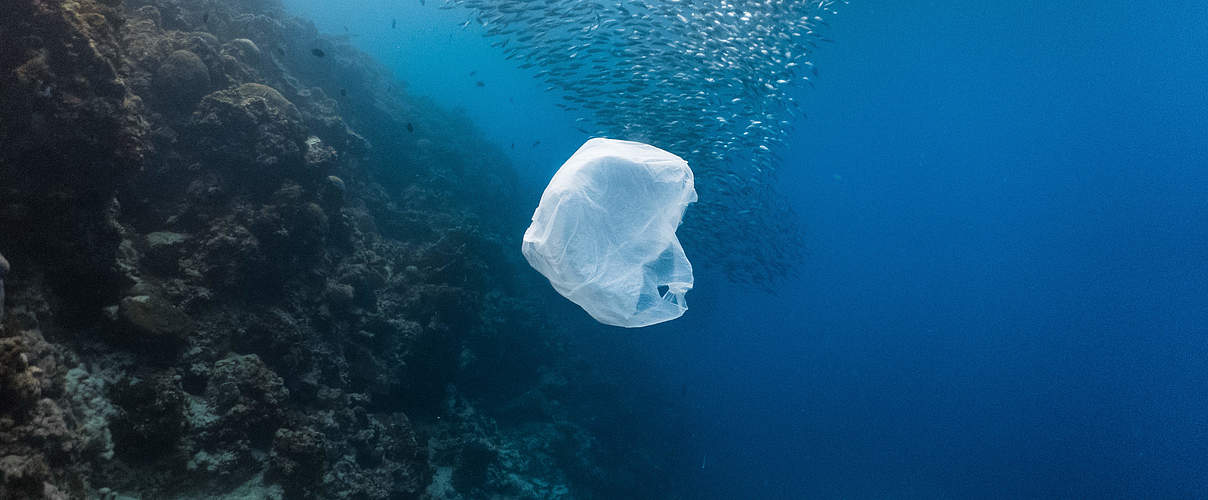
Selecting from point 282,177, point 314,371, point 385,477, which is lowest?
point 385,477

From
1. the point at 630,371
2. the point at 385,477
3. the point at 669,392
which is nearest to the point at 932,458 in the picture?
the point at 669,392

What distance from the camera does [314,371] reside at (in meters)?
5.76

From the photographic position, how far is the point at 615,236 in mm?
3947

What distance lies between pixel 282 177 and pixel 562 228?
436 centimetres

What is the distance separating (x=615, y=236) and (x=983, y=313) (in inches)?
1879

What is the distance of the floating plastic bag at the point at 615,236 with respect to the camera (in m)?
3.85

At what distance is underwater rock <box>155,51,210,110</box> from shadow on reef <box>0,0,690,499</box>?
0.07 feet

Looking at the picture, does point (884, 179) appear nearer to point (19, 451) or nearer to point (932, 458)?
point (932, 458)

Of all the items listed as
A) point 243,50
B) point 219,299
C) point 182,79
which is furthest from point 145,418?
point 243,50

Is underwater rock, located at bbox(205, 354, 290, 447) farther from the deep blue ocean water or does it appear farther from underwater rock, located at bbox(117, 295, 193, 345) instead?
the deep blue ocean water

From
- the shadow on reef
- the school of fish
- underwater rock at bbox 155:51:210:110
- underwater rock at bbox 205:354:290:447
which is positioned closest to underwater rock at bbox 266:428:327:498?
the shadow on reef

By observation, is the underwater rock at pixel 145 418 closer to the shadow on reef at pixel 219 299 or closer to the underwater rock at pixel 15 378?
the shadow on reef at pixel 219 299

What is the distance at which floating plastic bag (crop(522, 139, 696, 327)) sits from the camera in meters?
3.85

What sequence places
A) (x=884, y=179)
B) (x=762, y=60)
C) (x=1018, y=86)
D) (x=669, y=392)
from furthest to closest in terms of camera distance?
(x=884, y=179) < (x=1018, y=86) < (x=669, y=392) < (x=762, y=60)
